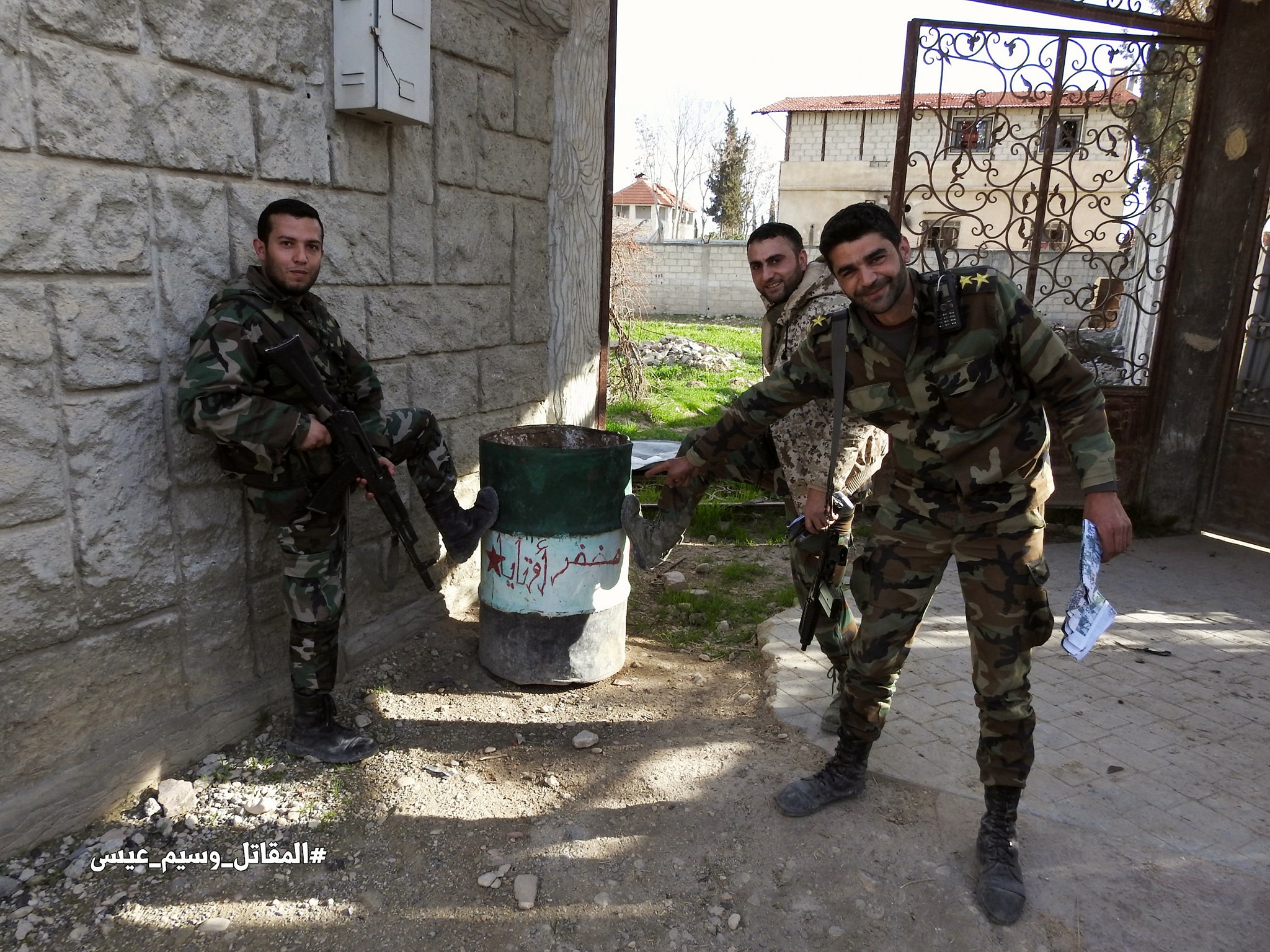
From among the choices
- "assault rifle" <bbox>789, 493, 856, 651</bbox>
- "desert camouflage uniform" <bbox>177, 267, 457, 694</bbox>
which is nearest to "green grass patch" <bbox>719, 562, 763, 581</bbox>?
"assault rifle" <bbox>789, 493, 856, 651</bbox>

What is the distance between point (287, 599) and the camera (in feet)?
10.1

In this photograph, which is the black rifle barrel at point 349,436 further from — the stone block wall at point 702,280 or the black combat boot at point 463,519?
the stone block wall at point 702,280

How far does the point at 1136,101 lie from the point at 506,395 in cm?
450

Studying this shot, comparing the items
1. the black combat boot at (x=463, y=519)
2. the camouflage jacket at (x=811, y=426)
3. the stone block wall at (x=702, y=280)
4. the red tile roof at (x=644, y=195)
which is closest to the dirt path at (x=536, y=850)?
the black combat boot at (x=463, y=519)

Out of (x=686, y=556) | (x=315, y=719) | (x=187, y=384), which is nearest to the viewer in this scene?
(x=187, y=384)

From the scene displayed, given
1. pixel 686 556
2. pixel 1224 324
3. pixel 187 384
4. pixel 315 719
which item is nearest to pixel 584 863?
pixel 315 719

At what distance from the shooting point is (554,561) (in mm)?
3547

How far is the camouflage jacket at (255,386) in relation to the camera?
261 centimetres

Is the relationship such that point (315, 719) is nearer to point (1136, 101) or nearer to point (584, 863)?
point (584, 863)

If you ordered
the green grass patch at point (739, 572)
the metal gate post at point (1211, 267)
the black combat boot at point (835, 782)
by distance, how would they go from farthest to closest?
the metal gate post at point (1211, 267)
the green grass patch at point (739, 572)
the black combat boot at point (835, 782)

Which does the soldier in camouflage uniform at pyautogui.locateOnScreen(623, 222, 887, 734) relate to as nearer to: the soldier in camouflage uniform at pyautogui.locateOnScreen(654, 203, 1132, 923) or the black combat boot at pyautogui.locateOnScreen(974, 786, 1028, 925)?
the soldier in camouflage uniform at pyautogui.locateOnScreen(654, 203, 1132, 923)

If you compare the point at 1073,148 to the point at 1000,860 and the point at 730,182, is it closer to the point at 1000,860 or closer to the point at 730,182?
the point at 1000,860

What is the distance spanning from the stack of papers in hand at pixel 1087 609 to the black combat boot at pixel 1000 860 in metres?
0.57

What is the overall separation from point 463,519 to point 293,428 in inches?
Result: 37.2
